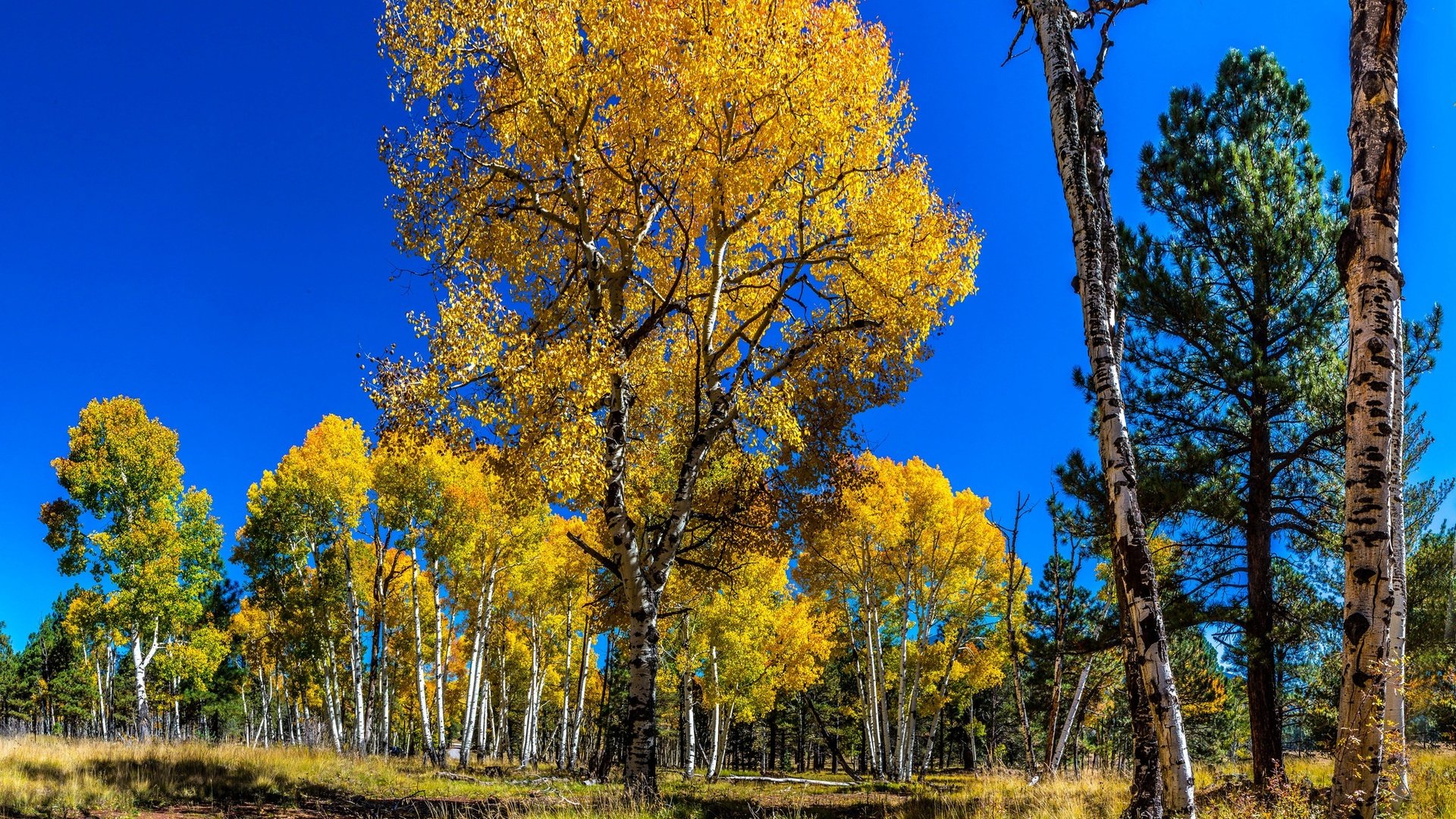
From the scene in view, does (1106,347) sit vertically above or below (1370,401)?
above

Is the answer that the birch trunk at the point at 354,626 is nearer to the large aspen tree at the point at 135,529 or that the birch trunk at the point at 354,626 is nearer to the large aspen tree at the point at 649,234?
the large aspen tree at the point at 135,529

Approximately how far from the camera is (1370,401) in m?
3.89

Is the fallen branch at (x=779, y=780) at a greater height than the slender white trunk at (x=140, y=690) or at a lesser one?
lesser

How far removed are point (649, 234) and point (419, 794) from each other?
928 cm

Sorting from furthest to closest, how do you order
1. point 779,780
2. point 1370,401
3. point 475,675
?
1. point 779,780
2. point 475,675
3. point 1370,401

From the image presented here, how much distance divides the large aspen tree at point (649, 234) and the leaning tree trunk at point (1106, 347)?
2.72 meters

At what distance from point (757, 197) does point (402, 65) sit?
4685 millimetres

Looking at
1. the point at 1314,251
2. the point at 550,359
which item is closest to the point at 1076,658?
the point at 1314,251

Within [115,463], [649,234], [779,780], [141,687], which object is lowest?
[779,780]

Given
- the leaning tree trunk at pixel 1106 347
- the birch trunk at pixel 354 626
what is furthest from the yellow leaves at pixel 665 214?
the birch trunk at pixel 354 626

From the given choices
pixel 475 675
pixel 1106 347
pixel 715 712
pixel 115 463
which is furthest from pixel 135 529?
pixel 1106 347

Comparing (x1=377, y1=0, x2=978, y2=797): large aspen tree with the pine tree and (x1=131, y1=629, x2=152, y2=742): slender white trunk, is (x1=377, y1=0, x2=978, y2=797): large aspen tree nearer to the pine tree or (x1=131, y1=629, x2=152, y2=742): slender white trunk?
the pine tree

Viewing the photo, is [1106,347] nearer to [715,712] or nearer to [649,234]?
[649,234]

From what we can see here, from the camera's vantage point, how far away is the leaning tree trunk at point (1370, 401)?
3688mm
